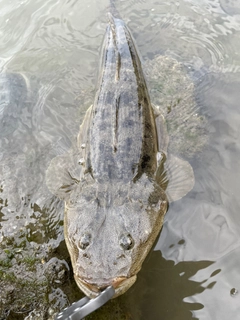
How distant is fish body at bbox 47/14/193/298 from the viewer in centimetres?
300

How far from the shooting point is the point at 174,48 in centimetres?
624

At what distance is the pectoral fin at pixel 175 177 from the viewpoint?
4.06 metres

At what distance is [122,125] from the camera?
4078 mm

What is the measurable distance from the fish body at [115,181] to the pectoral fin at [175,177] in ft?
0.04

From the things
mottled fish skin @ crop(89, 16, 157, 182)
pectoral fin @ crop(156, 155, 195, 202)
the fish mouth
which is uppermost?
mottled fish skin @ crop(89, 16, 157, 182)

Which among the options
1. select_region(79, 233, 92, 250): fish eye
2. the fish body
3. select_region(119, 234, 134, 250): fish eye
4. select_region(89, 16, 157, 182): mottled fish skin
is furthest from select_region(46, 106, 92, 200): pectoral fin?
select_region(119, 234, 134, 250): fish eye

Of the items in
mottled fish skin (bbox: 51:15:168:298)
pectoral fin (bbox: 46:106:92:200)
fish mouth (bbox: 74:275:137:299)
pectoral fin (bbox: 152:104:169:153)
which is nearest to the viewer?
fish mouth (bbox: 74:275:137:299)

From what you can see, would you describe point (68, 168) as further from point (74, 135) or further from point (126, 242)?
point (126, 242)

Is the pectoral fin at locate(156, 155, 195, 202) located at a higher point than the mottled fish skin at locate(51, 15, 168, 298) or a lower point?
lower

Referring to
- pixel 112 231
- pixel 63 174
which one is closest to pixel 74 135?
pixel 63 174

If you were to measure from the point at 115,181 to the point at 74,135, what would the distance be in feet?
4.96

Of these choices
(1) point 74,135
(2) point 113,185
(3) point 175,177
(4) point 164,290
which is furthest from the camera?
(1) point 74,135

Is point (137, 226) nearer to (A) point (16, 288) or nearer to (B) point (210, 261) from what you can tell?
(B) point (210, 261)

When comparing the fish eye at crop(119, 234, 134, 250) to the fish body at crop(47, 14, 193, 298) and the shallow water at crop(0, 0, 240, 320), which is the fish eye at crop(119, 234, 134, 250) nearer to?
the fish body at crop(47, 14, 193, 298)
